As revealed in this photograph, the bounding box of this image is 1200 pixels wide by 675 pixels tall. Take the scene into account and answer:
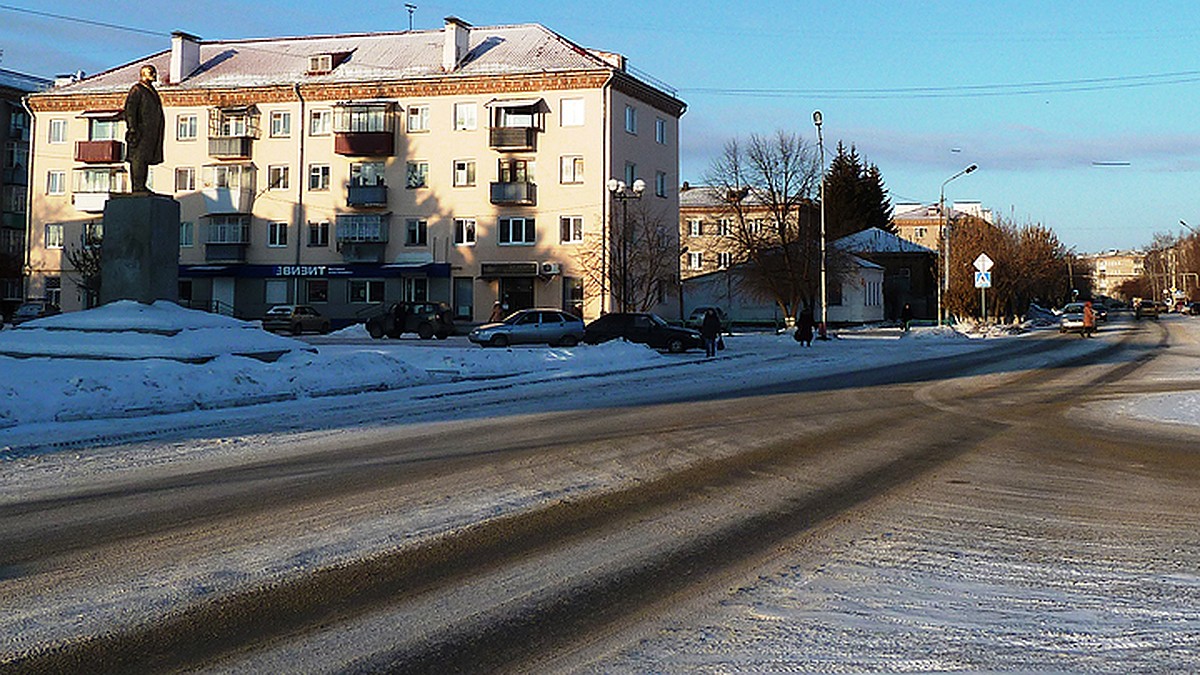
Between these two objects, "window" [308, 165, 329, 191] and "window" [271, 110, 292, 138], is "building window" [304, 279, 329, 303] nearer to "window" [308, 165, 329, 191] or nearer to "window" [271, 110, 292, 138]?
"window" [308, 165, 329, 191]

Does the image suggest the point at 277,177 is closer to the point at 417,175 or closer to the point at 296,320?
the point at 417,175

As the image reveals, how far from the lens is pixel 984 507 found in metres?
9.05

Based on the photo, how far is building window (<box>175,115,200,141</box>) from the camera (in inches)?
2687

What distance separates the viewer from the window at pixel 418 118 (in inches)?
2532

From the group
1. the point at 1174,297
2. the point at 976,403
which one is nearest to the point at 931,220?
the point at 1174,297

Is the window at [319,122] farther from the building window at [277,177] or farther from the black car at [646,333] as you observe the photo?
the black car at [646,333]

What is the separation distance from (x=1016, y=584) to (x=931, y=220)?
497 feet

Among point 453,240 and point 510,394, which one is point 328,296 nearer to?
point 453,240

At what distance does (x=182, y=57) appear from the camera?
6862 cm

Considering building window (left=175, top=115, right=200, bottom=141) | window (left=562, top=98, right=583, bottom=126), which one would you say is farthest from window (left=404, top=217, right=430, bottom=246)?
building window (left=175, top=115, right=200, bottom=141)

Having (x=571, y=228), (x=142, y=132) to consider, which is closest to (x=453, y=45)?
(x=571, y=228)

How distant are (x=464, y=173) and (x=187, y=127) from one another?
60.8 ft

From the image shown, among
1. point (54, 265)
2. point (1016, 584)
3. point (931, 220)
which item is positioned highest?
point (931, 220)

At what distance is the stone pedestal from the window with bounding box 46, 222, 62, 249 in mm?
52988
